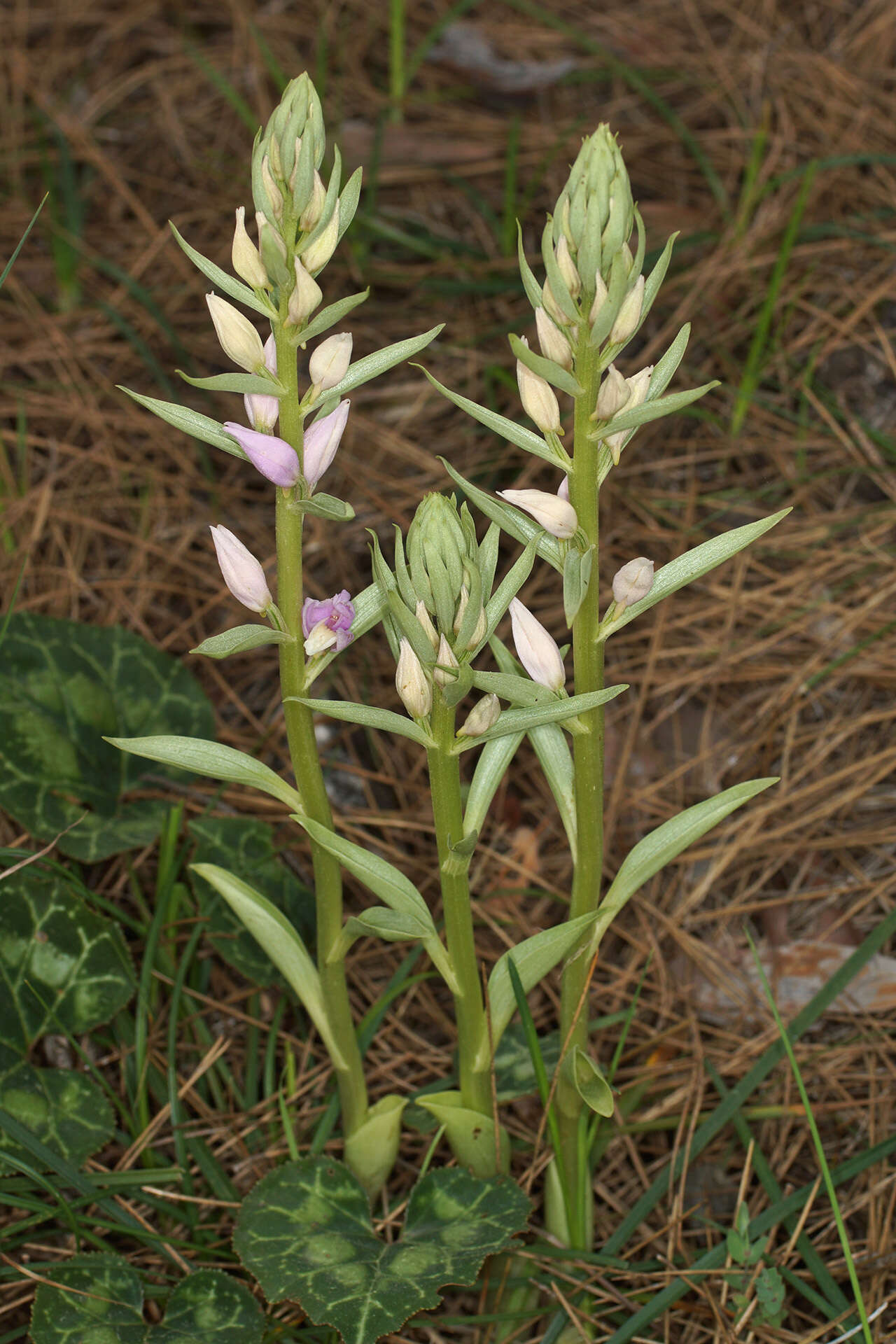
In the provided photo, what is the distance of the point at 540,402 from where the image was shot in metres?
1.99

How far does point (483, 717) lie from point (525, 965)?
540mm

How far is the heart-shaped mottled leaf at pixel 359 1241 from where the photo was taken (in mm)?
2100

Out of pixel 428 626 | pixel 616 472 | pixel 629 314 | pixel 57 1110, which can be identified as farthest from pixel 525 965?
pixel 616 472

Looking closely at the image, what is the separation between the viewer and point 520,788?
11.3ft

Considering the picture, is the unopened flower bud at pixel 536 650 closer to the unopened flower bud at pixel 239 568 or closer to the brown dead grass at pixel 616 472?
the unopened flower bud at pixel 239 568

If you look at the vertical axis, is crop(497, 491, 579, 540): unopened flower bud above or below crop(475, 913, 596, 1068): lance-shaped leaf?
above

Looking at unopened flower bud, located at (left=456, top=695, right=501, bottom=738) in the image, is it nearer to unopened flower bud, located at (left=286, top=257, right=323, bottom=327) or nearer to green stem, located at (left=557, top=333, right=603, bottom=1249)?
green stem, located at (left=557, top=333, right=603, bottom=1249)

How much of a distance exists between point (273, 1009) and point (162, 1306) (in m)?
0.70

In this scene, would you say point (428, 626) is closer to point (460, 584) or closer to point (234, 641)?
point (460, 584)

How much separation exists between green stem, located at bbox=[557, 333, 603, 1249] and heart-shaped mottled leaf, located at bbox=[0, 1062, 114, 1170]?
940 mm

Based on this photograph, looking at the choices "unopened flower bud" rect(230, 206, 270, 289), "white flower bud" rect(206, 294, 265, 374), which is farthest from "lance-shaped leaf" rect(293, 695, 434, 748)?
"unopened flower bud" rect(230, 206, 270, 289)

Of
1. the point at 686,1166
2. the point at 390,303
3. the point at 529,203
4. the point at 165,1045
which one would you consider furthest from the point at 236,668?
the point at 529,203

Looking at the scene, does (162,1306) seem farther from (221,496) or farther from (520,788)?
(221,496)

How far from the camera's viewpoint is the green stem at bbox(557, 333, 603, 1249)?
1.98m
